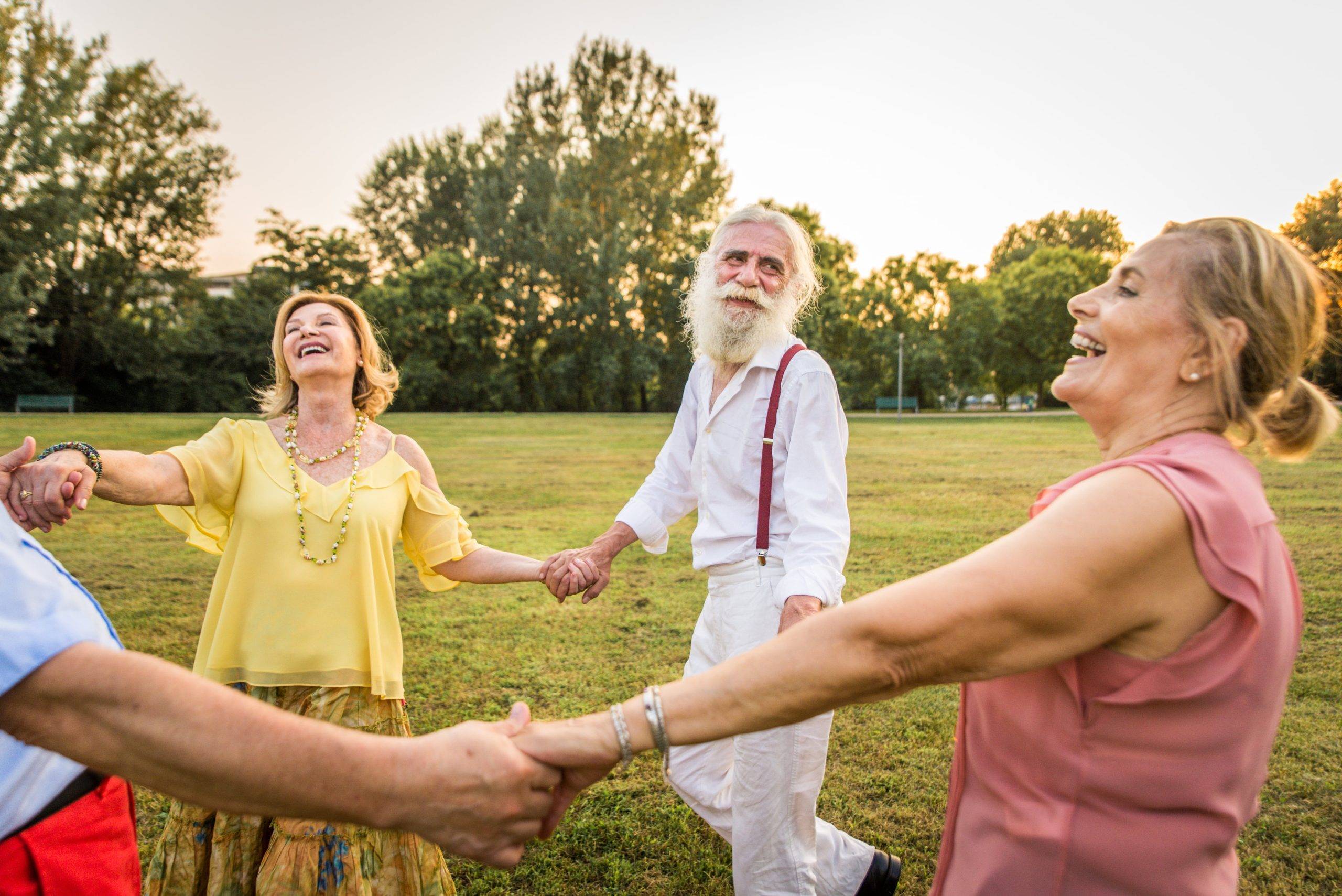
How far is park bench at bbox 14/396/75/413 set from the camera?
36.2m

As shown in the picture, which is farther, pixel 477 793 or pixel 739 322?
pixel 739 322

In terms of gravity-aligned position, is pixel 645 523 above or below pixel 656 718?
above

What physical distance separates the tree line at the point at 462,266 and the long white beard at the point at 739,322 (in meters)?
32.2

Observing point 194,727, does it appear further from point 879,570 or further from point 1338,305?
point 879,570

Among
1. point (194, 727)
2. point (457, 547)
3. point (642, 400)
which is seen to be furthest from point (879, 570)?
point (642, 400)

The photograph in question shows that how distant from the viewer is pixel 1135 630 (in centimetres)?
142

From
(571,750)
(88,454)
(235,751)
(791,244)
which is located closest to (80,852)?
(235,751)

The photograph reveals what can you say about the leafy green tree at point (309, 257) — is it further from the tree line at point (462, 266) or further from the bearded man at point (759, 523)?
the bearded man at point (759, 523)

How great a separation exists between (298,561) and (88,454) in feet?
2.36

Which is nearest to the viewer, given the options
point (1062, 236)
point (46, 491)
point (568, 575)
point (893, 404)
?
point (46, 491)

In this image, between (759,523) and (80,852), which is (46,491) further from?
(759,523)

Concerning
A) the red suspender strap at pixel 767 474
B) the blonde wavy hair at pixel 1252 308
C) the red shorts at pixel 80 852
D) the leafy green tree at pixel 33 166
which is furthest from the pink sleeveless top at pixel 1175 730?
the leafy green tree at pixel 33 166

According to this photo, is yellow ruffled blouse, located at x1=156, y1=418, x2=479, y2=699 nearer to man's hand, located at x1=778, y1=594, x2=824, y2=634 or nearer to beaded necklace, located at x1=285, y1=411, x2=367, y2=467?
beaded necklace, located at x1=285, y1=411, x2=367, y2=467

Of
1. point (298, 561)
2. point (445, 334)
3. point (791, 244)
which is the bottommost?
point (298, 561)
